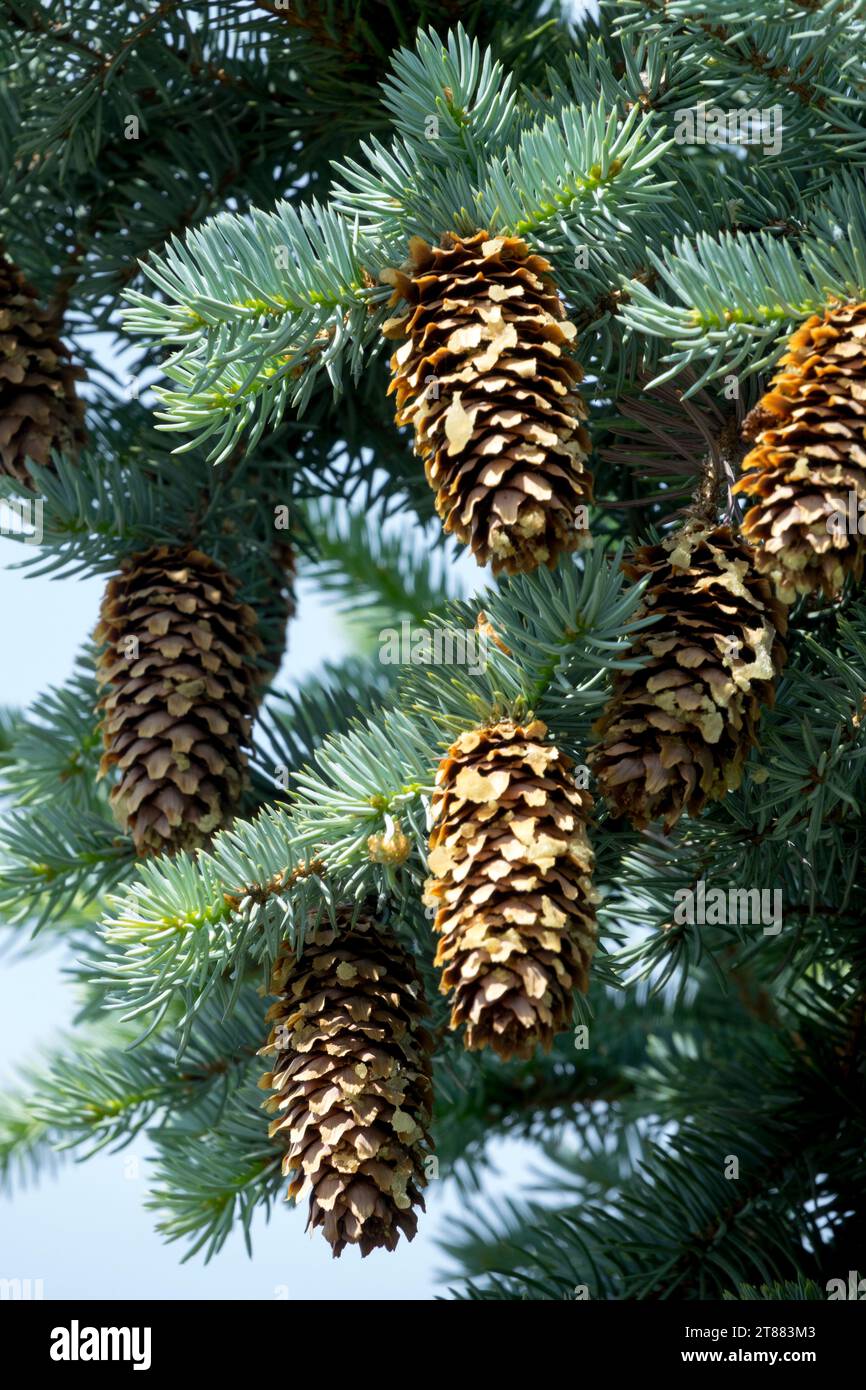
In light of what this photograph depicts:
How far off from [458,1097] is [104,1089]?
1.00 ft

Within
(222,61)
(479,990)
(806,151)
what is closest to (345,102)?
(222,61)

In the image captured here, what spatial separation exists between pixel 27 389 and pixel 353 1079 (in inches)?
20.4

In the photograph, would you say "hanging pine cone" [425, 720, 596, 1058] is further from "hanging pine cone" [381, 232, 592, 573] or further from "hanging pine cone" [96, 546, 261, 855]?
"hanging pine cone" [96, 546, 261, 855]

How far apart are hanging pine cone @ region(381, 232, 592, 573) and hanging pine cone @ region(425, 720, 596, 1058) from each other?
3.9 inches

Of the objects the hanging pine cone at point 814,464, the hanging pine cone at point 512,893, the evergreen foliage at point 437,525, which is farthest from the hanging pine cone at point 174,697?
the hanging pine cone at point 814,464

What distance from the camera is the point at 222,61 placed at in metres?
1.06

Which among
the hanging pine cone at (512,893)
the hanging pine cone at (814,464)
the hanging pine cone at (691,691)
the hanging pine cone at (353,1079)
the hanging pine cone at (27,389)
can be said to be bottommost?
the hanging pine cone at (353,1079)

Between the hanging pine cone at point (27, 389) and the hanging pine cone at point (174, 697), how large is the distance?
4.0 inches

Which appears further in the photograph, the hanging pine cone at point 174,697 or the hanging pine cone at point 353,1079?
the hanging pine cone at point 174,697

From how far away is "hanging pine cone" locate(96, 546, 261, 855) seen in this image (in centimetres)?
88

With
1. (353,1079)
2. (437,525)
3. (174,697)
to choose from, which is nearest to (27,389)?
(174,697)

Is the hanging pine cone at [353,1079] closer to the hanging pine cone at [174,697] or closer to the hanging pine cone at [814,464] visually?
the hanging pine cone at [174,697]

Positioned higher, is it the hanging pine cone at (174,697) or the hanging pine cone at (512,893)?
the hanging pine cone at (174,697)

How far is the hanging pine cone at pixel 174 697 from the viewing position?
88 centimetres
